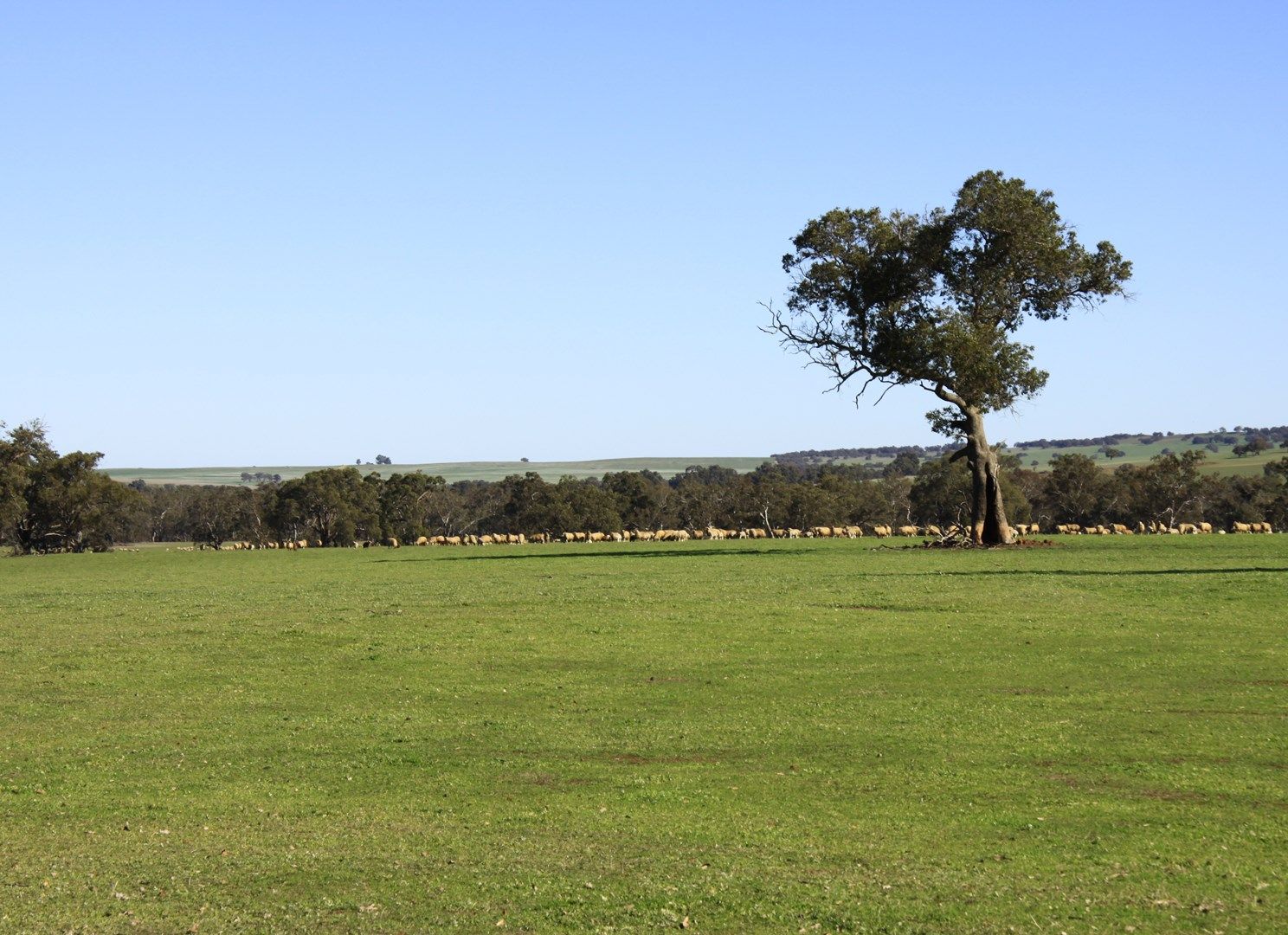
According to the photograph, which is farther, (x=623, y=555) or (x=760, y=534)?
(x=760, y=534)

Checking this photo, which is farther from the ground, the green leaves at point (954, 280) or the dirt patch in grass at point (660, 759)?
the green leaves at point (954, 280)

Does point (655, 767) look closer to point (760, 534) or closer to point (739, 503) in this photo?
point (760, 534)

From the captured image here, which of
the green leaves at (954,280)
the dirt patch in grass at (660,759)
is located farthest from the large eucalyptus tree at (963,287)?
the dirt patch in grass at (660,759)

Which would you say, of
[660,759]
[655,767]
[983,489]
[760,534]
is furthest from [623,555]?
[655,767]

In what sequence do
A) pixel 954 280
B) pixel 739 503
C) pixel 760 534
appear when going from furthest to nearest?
pixel 739 503 < pixel 760 534 < pixel 954 280

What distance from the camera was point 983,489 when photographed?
61.7 meters

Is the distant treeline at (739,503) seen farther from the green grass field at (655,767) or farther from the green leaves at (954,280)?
the green grass field at (655,767)

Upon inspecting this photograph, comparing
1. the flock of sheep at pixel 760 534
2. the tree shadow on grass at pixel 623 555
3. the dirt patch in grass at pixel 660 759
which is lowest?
the dirt patch in grass at pixel 660 759

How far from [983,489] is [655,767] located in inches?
1887

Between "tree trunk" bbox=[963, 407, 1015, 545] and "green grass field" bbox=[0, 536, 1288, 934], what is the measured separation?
27.1m

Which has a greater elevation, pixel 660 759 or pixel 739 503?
pixel 739 503

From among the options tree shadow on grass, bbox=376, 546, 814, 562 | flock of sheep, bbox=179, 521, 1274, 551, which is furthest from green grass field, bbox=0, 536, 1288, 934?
flock of sheep, bbox=179, 521, 1274, 551

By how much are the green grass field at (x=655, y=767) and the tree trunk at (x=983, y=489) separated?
88.8 ft

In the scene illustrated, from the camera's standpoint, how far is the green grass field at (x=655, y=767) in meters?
10.7
